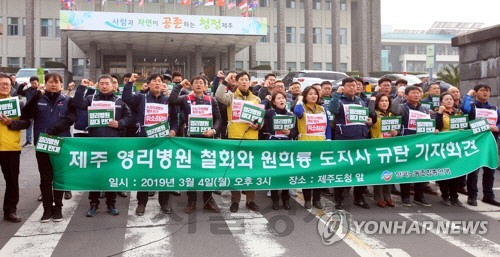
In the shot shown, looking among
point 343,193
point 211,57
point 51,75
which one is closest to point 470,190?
point 343,193

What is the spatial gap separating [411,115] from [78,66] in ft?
145

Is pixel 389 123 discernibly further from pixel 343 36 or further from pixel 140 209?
pixel 343 36

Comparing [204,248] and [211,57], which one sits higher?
[211,57]

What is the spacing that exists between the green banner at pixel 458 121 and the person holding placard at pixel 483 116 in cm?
31

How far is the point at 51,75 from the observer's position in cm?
670

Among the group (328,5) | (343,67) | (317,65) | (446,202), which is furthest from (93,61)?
(446,202)

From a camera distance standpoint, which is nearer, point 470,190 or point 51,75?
point 51,75

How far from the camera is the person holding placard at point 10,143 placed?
6414 mm

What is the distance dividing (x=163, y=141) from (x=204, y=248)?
78.5 inches

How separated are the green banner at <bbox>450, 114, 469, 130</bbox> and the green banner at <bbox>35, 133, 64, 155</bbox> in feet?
20.0

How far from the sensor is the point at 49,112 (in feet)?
22.0

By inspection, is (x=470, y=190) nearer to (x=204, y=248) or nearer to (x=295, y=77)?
(x=204, y=248)

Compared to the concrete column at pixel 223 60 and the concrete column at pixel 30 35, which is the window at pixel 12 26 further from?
the concrete column at pixel 223 60

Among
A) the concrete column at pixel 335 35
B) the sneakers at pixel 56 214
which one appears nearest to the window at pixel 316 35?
the concrete column at pixel 335 35
